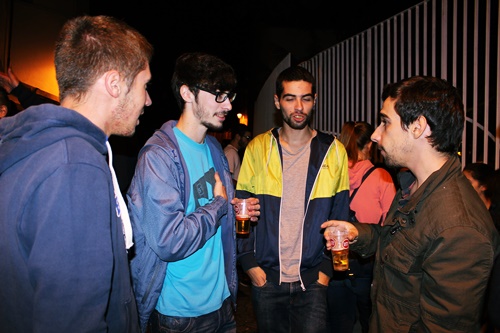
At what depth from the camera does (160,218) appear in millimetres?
2031

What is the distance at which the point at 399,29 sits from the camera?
5562 mm

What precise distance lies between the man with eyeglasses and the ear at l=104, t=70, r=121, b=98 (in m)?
0.69

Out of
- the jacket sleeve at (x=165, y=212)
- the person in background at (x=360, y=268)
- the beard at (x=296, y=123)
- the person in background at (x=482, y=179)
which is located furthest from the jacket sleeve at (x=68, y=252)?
the person in background at (x=482, y=179)

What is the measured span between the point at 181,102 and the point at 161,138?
0.46 m

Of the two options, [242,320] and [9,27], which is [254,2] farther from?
[242,320]

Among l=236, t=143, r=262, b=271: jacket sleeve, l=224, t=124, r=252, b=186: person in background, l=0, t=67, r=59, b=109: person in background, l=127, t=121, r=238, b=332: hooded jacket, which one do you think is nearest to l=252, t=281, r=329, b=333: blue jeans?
l=236, t=143, r=262, b=271: jacket sleeve

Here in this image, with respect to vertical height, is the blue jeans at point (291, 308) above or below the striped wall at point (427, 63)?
below

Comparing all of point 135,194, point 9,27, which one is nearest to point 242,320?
point 135,194

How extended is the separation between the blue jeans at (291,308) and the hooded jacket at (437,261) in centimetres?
84

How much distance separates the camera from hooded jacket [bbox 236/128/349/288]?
2.92 meters

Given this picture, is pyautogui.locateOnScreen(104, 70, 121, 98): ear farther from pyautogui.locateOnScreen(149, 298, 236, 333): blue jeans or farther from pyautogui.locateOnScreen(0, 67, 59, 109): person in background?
pyautogui.locateOnScreen(0, 67, 59, 109): person in background

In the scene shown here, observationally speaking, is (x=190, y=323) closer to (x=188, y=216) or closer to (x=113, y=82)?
(x=188, y=216)

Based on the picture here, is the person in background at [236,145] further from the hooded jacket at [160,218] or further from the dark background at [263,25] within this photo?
the hooded jacket at [160,218]

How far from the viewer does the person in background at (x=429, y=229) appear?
167 centimetres
